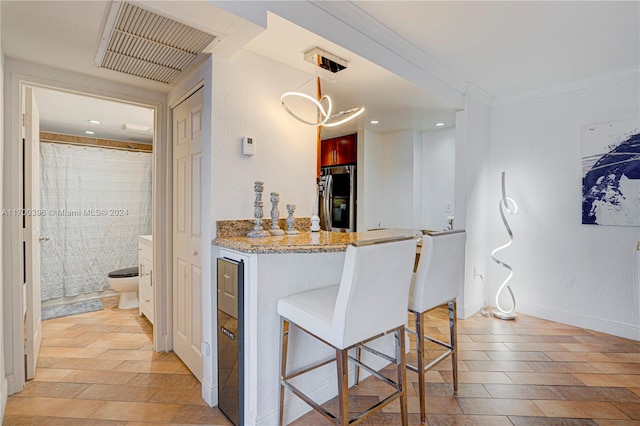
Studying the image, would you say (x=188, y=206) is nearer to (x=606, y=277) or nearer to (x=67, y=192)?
(x=67, y=192)

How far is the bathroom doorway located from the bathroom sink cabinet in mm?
947

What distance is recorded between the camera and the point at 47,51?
191 cm

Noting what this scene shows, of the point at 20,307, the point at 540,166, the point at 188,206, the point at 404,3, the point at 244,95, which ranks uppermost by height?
the point at 404,3

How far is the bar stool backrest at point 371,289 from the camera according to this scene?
131 cm

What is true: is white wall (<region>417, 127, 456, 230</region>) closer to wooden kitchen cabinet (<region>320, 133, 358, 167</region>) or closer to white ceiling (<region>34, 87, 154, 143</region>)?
wooden kitchen cabinet (<region>320, 133, 358, 167</region>)

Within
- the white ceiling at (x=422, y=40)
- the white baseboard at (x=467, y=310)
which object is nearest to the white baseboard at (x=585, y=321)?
the white baseboard at (x=467, y=310)

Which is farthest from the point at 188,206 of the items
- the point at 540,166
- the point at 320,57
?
the point at 540,166

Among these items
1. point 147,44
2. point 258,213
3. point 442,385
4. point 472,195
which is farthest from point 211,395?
point 472,195

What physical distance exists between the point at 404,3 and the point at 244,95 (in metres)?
1.10

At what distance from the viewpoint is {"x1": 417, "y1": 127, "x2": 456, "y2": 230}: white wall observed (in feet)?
13.8

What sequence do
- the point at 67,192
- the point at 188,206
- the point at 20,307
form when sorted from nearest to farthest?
the point at 20,307 → the point at 188,206 → the point at 67,192

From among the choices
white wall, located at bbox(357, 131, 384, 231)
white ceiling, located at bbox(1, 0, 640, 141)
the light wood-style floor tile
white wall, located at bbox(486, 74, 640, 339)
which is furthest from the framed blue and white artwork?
white wall, located at bbox(357, 131, 384, 231)

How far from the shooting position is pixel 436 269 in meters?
1.85

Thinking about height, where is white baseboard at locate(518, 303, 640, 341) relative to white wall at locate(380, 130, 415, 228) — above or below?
below
